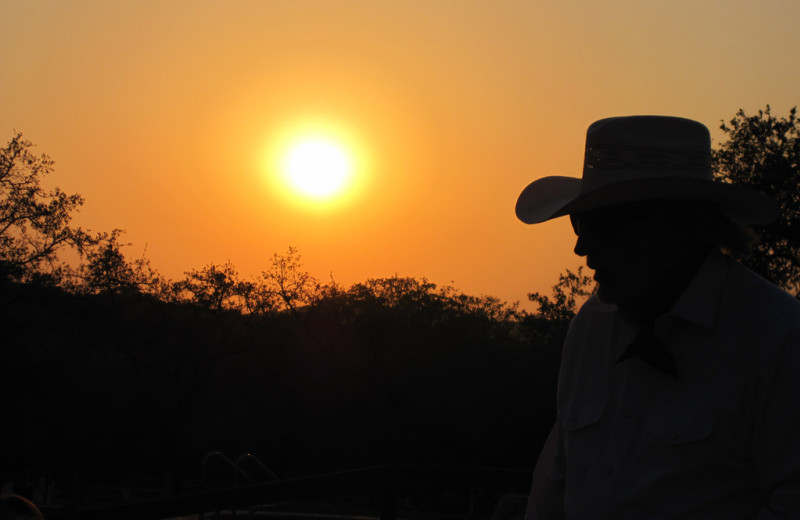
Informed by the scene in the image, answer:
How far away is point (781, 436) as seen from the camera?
1.25 metres

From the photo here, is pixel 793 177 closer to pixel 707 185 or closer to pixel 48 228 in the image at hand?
pixel 707 185

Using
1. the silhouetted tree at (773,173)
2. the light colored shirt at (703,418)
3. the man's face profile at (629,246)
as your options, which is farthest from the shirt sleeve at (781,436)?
the silhouetted tree at (773,173)

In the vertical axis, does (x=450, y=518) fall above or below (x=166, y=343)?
below

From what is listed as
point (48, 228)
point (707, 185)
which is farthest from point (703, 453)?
point (48, 228)

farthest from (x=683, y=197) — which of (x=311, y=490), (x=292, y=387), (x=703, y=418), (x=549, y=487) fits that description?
(x=292, y=387)

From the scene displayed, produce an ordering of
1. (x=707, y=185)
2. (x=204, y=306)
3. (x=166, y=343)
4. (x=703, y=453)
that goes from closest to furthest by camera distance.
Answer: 1. (x=703, y=453)
2. (x=707, y=185)
3. (x=166, y=343)
4. (x=204, y=306)

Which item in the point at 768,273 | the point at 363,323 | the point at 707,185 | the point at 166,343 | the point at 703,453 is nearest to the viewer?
the point at 703,453

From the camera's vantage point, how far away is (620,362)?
157 centimetres

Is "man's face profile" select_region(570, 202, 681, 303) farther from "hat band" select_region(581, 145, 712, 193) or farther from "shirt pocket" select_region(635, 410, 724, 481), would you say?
"shirt pocket" select_region(635, 410, 724, 481)

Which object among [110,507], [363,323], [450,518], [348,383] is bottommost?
[450,518]

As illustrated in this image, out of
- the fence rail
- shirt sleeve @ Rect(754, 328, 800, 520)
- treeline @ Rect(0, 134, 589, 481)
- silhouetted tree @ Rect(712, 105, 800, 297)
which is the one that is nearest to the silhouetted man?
shirt sleeve @ Rect(754, 328, 800, 520)

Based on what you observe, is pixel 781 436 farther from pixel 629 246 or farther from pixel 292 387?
pixel 292 387

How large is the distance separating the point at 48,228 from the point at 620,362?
84.5 ft

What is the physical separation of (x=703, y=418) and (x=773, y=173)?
20.1 metres
